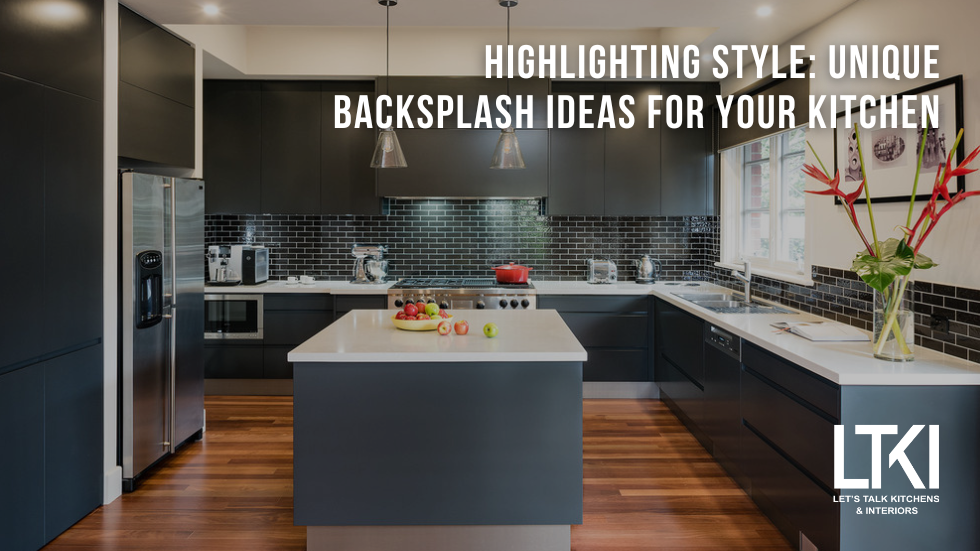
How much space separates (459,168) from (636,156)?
1.44 m

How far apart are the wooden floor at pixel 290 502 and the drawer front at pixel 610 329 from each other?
89cm

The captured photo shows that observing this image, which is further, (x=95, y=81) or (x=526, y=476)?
(x=95, y=81)

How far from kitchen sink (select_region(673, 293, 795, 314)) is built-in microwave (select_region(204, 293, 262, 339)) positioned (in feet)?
10.5

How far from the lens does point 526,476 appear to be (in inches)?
109

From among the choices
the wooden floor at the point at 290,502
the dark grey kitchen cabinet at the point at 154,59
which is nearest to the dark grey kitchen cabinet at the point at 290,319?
the wooden floor at the point at 290,502

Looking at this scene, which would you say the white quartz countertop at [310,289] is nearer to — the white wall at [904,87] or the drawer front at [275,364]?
the drawer front at [275,364]

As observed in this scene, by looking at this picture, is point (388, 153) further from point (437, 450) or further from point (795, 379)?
point (795, 379)

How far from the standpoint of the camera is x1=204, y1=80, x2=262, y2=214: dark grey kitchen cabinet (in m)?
5.58

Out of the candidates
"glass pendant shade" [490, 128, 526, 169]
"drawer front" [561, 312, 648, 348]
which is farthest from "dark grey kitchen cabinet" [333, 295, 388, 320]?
"glass pendant shade" [490, 128, 526, 169]

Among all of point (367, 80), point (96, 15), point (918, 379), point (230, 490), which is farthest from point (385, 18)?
point (918, 379)

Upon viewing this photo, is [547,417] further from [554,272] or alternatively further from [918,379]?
[554,272]

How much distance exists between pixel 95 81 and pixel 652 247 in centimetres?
435

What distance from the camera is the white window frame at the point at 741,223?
14.0 feet

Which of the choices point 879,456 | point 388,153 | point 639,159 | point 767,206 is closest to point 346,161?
point 388,153
